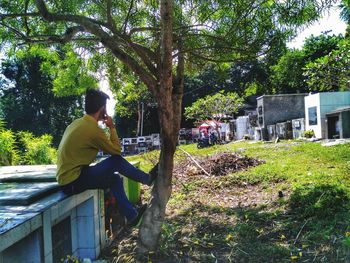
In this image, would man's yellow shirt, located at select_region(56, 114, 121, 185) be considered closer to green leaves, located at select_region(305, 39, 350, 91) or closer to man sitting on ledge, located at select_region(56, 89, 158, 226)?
man sitting on ledge, located at select_region(56, 89, 158, 226)

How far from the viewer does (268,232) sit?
4992 millimetres

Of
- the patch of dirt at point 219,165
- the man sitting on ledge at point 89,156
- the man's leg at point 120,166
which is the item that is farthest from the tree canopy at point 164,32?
the patch of dirt at point 219,165

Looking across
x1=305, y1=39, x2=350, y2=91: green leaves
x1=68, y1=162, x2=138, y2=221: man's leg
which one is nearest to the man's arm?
x1=68, y1=162, x2=138, y2=221: man's leg

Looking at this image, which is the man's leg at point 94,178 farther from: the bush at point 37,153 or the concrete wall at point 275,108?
the concrete wall at point 275,108

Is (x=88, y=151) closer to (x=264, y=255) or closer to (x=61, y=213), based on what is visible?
(x=61, y=213)

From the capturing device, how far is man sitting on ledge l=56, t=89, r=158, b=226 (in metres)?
4.04

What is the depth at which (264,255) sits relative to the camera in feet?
13.5

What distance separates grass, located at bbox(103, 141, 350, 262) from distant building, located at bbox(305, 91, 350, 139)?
364 inches

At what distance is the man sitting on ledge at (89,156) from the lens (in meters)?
4.04

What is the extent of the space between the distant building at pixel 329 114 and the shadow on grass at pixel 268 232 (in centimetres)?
1209

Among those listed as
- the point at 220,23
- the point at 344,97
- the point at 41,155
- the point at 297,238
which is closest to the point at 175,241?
the point at 297,238

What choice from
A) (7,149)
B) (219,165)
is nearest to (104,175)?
(7,149)

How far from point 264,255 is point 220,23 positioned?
10.8ft

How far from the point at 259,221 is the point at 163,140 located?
216cm
